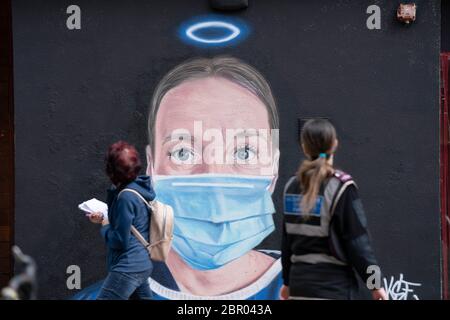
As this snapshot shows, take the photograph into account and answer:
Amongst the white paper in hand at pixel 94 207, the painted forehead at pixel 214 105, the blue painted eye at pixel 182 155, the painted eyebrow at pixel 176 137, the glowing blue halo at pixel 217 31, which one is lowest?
the white paper in hand at pixel 94 207

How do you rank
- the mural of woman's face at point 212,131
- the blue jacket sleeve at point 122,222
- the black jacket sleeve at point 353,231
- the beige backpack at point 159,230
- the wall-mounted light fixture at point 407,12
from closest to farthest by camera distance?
the black jacket sleeve at point 353,231
the blue jacket sleeve at point 122,222
the beige backpack at point 159,230
the wall-mounted light fixture at point 407,12
the mural of woman's face at point 212,131

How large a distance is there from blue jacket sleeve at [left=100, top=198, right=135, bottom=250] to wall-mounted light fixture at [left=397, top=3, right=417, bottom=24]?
2772mm

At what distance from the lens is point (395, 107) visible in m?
6.53

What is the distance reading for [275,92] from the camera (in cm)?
658

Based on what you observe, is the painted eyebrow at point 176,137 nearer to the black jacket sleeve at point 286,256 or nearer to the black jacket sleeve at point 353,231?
the black jacket sleeve at point 286,256

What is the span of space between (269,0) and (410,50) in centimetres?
121

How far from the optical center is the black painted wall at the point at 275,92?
6531 mm

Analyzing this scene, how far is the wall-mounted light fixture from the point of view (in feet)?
21.2

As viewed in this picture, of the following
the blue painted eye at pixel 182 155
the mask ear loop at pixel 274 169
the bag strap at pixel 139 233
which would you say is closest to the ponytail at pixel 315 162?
the bag strap at pixel 139 233

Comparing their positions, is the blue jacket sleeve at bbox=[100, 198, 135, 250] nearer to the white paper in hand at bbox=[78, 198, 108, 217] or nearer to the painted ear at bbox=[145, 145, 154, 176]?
the white paper in hand at bbox=[78, 198, 108, 217]

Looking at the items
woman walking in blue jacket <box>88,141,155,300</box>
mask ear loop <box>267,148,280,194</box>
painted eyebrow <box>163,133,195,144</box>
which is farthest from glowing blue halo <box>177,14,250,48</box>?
woman walking in blue jacket <box>88,141,155,300</box>
